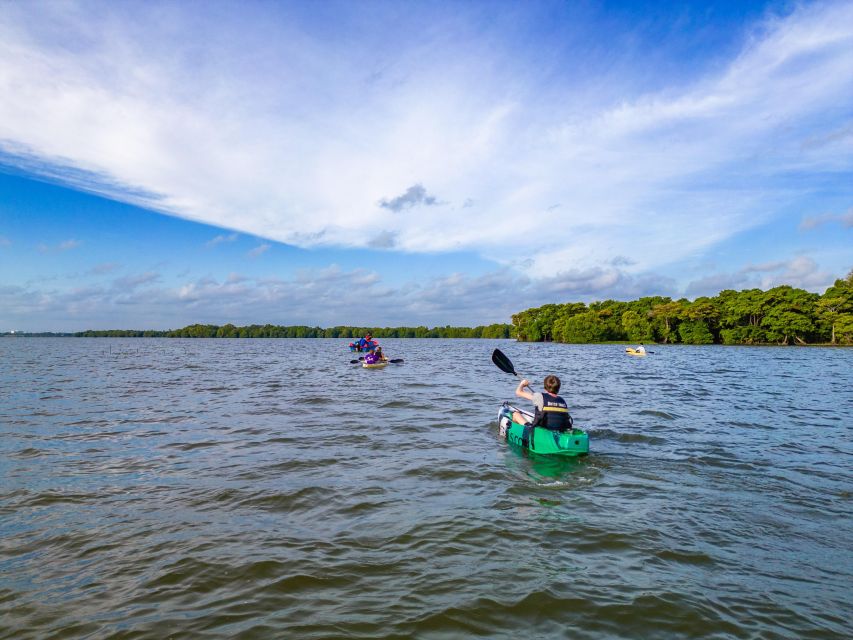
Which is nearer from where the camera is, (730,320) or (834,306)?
(834,306)

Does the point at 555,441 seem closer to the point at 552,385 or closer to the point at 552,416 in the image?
the point at 552,416

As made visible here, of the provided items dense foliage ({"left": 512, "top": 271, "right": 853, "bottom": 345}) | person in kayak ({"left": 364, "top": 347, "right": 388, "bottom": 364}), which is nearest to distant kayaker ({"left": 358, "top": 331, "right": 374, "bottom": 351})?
person in kayak ({"left": 364, "top": 347, "right": 388, "bottom": 364})

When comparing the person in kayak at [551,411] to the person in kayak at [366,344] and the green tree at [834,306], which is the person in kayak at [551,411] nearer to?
the person in kayak at [366,344]

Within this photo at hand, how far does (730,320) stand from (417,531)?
107 m

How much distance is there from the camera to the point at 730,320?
310ft

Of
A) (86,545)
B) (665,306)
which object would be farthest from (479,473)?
(665,306)

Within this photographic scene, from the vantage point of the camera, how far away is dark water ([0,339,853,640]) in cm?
489

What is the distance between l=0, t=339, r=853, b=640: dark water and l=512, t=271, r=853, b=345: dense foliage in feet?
282

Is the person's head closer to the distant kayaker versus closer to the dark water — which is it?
the dark water

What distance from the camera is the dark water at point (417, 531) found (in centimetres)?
489

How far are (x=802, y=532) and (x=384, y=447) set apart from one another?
8564 millimetres

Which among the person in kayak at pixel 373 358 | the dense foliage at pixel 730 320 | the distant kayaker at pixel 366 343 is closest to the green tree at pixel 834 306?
the dense foliage at pixel 730 320

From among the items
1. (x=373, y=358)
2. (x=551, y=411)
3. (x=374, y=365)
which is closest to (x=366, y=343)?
(x=373, y=358)

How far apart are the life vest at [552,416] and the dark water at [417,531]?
2.78ft
